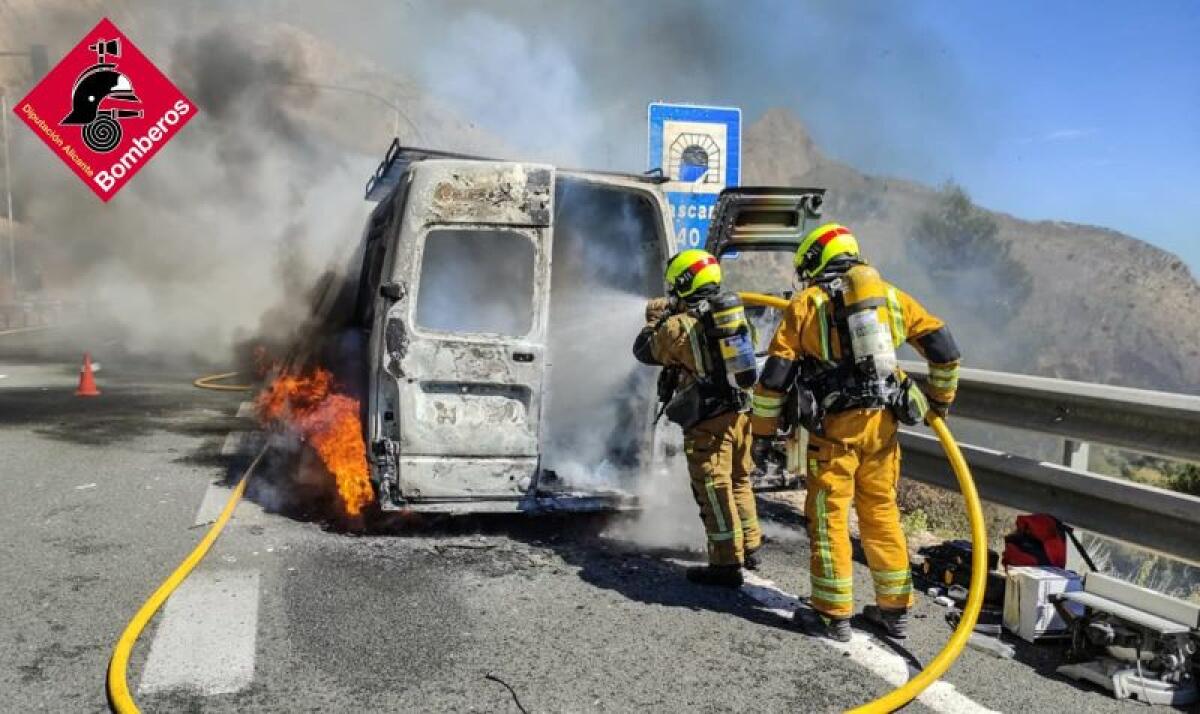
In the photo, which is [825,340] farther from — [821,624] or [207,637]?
[207,637]

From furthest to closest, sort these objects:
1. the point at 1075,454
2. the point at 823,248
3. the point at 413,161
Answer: the point at 413,161 → the point at 1075,454 → the point at 823,248

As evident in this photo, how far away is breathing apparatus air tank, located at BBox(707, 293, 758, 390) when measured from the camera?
14.5 ft

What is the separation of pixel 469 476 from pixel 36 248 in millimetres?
44110

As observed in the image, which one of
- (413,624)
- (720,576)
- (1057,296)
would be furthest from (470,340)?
(1057,296)

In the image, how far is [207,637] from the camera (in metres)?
3.55

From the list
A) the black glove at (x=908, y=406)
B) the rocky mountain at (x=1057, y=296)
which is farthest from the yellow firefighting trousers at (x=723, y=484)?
the rocky mountain at (x=1057, y=296)

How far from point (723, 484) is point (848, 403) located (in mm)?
939

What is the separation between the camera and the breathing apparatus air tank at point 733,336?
443 centimetres

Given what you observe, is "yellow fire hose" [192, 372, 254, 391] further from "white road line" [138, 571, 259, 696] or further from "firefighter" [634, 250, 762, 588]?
"firefighter" [634, 250, 762, 588]

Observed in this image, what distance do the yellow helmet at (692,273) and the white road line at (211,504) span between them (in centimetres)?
310

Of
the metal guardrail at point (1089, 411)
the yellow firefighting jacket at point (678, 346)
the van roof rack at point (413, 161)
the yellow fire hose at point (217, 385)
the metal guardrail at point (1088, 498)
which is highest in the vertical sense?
the van roof rack at point (413, 161)

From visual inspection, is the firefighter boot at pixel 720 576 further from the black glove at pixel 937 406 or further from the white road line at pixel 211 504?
the white road line at pixel 211 504

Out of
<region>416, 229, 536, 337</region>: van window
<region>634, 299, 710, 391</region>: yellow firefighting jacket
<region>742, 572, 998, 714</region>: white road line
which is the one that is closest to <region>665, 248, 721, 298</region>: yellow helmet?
<region>634, 299, 710, 391</region>: yellow firefighting jacket

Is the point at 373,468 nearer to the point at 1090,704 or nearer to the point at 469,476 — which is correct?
the point at 469,476
